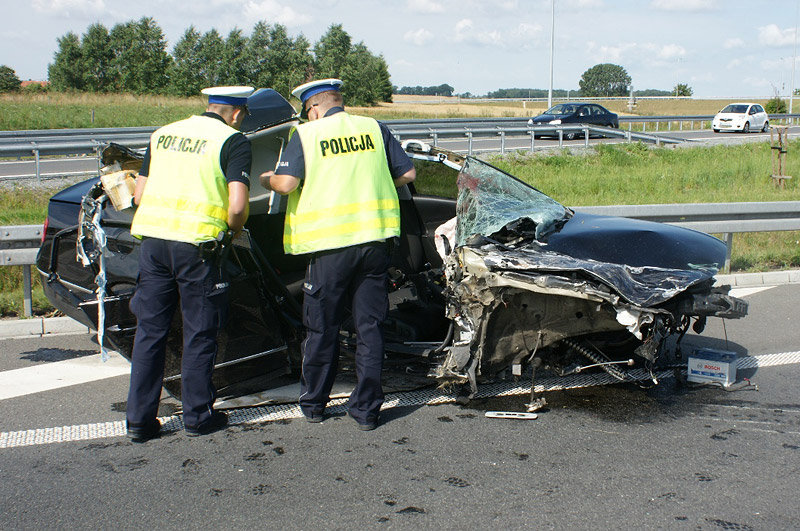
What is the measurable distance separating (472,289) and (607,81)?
11406cm

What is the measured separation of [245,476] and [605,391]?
2.26 meters

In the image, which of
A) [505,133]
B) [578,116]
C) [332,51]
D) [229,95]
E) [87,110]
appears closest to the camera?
[229,95]

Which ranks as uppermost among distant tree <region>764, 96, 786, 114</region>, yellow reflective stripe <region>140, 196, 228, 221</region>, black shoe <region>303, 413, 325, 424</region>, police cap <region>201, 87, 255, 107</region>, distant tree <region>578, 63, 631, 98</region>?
distant tree <region>578, 63, 631, 98</region>

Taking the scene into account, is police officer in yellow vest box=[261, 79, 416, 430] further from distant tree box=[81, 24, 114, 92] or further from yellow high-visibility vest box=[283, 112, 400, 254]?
distant tree box=[81, 24, 114, 92]

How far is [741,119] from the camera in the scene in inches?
1166

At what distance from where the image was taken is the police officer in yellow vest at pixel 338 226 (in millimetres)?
3914

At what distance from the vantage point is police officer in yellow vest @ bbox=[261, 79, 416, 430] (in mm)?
3914

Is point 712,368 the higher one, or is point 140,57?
point 140,57

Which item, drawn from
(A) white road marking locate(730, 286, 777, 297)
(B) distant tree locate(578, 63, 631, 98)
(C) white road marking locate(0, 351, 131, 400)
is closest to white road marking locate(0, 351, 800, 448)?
(C) white road marking locate(0, 351, 131, 400)

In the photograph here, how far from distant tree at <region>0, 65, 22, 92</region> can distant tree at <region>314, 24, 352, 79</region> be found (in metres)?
21.8

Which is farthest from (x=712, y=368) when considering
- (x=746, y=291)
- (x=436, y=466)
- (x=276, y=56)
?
(x=276, y=56)

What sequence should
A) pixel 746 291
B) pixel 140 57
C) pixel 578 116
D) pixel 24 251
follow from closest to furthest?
pixel 24 251, pixel 746 291, pixel 578 116, pixel 140 57

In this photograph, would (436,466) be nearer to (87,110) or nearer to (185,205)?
(185,205)

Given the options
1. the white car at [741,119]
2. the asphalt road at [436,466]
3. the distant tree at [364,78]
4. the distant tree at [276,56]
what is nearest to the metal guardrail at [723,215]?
the asphalt road at [436,466]
